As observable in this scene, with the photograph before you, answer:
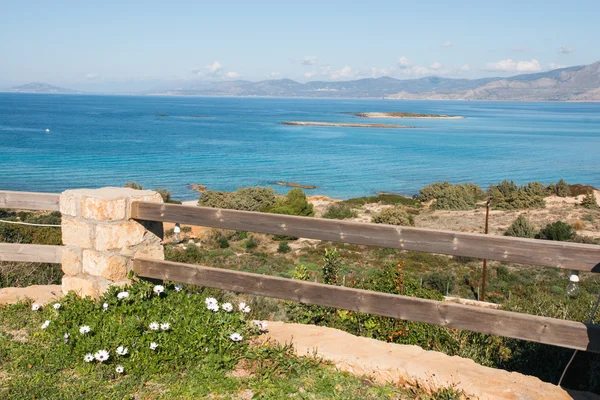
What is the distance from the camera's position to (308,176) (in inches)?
1996

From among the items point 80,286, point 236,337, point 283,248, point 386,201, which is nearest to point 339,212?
point 386,201

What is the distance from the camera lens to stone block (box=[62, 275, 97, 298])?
515 cm

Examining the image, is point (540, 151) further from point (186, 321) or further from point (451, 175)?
point (186, 321)

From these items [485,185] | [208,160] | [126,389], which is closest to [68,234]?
[126,389]

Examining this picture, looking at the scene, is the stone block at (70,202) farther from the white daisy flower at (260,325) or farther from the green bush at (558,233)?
the green bush at (558,233)

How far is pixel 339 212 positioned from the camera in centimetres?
3106

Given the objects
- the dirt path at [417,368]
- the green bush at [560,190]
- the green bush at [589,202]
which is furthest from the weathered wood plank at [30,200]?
the green bush at [560,190]

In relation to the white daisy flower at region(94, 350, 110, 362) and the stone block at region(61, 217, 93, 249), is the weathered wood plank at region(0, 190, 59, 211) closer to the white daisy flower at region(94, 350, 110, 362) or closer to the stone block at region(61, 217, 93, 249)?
the stone block at region(61, 217, 93, 249)

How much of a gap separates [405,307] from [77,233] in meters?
3.10

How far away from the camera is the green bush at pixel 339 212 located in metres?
30.2

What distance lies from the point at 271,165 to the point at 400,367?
5314cm

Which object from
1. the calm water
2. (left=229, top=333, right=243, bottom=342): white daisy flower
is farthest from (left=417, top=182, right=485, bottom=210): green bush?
(left=229, top=333, right=243, bottom=342): white daisy flower

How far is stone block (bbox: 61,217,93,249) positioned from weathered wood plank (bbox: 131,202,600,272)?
1.59ft

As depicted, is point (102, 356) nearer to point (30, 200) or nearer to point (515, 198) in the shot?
point (30, 200)
